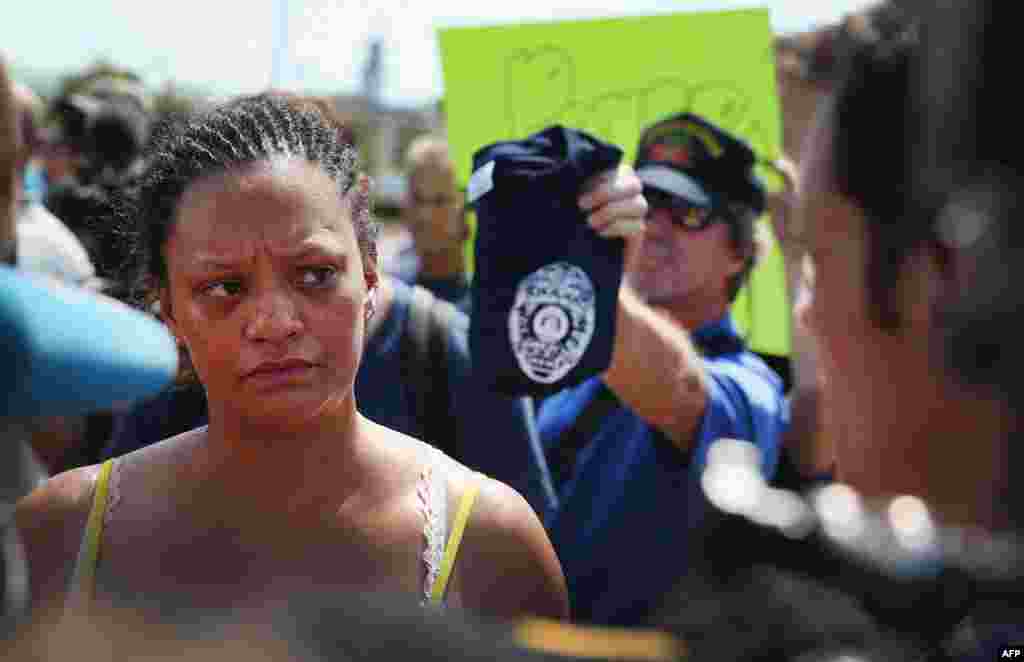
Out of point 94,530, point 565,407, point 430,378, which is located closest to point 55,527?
point 94,530

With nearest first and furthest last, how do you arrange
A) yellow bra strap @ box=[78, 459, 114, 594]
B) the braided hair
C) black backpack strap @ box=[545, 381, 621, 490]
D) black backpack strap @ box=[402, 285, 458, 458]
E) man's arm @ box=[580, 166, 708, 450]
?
yellow bra strap @ box=[78, 459, 114, 594], the braided hair, man's arm @ box=[580, 166, 708, 450], black backpack strap @ box=[402, 285, 458, 458], black backpack strap @ box=[545, 381, 621, 490]

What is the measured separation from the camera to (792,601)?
0.91m

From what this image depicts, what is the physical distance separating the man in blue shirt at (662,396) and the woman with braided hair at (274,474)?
0.45 metres

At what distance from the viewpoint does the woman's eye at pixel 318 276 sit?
5.70 ft

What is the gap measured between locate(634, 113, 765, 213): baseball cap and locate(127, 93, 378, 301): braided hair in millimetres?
943

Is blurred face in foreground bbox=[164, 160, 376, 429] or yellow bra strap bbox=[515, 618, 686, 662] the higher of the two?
blurred face in foreground bbox=[164, 160, 376, 429]

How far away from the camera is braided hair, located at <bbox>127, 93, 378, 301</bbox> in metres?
1.86

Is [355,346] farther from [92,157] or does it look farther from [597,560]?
[92,157]

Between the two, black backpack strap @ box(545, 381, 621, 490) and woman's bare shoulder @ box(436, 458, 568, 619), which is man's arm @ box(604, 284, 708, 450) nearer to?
black backpack strap @ box(545, 381, 621, 490)

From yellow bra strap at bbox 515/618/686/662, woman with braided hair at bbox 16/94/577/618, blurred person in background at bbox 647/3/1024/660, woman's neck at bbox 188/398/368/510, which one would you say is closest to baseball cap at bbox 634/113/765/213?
woman with braided hair at bbox 16/94/577/618

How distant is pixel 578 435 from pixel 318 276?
37.7 inches

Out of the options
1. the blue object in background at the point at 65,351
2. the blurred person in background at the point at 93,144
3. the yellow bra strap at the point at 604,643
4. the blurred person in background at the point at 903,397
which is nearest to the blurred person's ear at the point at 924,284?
the blurred person in background at the point at 903,397

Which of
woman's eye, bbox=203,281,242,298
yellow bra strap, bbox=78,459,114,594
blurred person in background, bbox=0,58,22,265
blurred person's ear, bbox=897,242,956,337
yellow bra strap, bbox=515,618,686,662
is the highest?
blurred person in background, bbox=0,58,22,265

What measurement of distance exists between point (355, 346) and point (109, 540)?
1.47 ft
